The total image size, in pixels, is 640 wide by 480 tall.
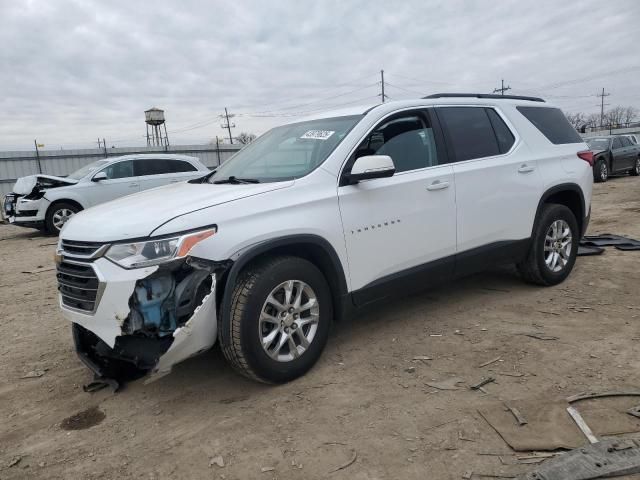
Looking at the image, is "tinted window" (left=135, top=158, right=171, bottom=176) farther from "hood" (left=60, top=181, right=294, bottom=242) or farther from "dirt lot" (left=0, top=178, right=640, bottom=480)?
"hood" (left=60, top=181, right=294, bottom=242)

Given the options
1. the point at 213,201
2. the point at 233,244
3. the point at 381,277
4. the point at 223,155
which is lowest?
the point at 381,277

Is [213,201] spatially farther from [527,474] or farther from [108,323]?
[527,474]

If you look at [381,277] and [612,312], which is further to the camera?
[612,312]

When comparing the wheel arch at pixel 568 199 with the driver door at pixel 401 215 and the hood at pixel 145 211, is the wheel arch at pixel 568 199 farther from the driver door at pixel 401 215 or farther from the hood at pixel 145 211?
the hood at pixel 145 211

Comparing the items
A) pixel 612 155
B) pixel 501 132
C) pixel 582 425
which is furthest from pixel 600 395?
pixel 612 155

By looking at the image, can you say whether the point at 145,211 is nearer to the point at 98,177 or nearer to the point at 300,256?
the point at 300,256

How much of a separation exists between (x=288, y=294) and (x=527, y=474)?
63.8 inches

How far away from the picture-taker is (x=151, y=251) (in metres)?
2.75

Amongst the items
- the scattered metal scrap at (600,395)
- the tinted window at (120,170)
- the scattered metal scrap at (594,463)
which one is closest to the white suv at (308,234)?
the scattered metal scrap at (600,395)

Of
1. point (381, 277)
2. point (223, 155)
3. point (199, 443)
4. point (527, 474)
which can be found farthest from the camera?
point (223, 155)

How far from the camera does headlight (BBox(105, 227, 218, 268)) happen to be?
2.74 metres

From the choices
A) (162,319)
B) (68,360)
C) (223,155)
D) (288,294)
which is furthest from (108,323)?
(223,155)

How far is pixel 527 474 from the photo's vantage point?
2.25 metres

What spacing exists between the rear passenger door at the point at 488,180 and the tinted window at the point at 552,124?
0.43 meters
